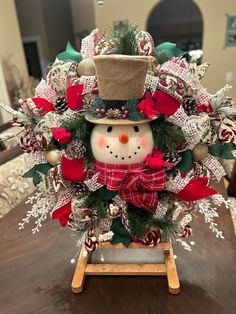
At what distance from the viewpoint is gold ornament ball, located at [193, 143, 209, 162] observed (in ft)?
1.81

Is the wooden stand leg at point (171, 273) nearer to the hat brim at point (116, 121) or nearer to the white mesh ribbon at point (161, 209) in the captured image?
the white mesh ribbon at point (161, 209)

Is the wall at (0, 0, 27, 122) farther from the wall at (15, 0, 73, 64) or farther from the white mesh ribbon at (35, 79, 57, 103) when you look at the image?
the white mesh ribbon at (35, 79, 57, 103)

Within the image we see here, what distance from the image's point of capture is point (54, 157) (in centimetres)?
57

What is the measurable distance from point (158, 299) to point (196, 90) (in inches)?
→ 16.9

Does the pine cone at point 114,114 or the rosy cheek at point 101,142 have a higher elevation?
the pine cone at point 114,114

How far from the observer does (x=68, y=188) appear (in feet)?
1.95

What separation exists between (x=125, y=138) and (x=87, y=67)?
0.17m

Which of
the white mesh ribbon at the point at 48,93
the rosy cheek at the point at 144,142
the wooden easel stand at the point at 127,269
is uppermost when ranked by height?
the white mesh ribbon at the point at 48,93

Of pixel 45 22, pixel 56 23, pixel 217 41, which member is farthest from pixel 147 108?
pixel 56 23

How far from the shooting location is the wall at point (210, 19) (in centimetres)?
296

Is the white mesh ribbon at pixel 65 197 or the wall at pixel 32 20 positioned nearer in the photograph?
the white mesh ribbon at pixel 65 197

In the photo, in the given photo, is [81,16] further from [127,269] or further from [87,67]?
[127,269]

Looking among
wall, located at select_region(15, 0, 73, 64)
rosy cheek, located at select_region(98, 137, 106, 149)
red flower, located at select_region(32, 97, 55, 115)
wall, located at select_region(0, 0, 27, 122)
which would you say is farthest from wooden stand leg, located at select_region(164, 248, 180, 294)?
wall, located at select_region(15, 0, 73, 64)

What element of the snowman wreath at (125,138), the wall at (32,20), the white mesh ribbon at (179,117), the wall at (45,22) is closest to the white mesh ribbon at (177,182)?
the snowman wreath at (125,138)
